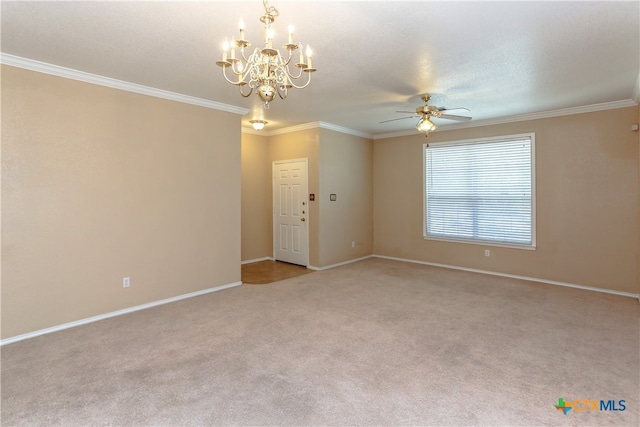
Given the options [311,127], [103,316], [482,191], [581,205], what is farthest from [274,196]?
[581,205]

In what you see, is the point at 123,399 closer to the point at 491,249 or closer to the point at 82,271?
the point at 82,271

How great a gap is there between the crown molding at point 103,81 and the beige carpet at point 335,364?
8.68ft

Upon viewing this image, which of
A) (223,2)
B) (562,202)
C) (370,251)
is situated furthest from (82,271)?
(562,202)

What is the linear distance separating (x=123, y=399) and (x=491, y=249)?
5.73 meters

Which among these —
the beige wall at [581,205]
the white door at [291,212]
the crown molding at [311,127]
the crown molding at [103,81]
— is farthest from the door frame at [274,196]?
the beige wall at [581,205]

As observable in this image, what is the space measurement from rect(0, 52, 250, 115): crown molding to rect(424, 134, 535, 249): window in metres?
3.98

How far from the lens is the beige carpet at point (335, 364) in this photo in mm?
2189

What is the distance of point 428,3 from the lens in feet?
A: 7.45

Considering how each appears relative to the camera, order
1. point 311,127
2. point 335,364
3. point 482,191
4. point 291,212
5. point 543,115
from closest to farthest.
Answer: point 335,364, point 543,115, point 482,191, point 311,127, point 291,212

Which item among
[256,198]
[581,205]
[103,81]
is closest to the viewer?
[103,81]

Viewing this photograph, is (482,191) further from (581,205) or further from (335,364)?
(335,364)

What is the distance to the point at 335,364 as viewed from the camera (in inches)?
110

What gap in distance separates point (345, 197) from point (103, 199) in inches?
166

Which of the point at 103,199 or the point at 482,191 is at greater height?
the point at 482,191
